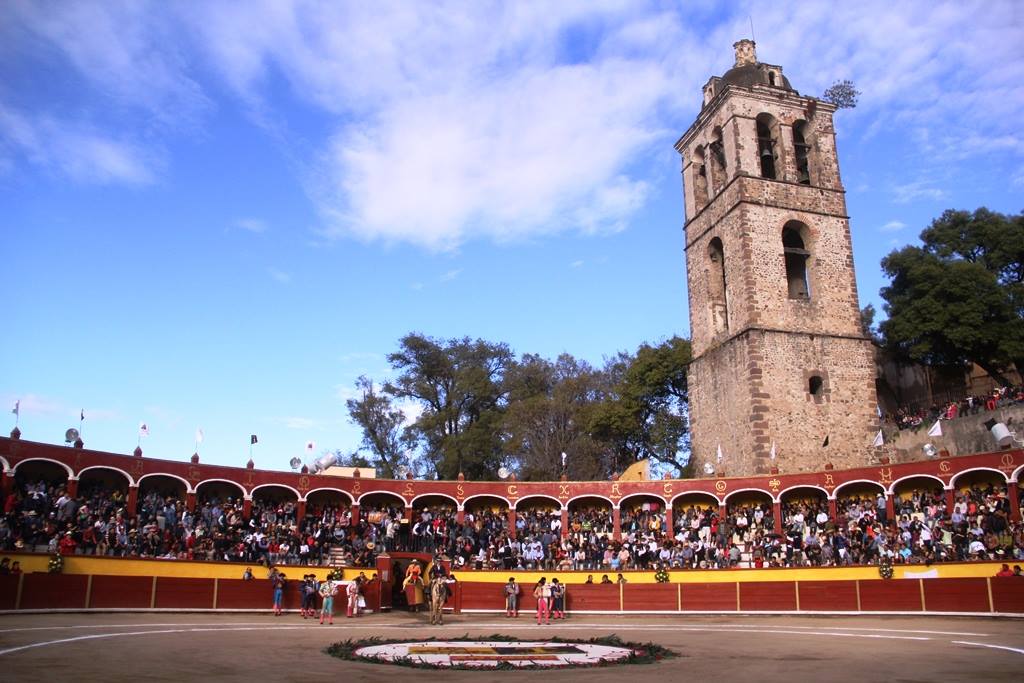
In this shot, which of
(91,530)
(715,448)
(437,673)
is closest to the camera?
(437,673)

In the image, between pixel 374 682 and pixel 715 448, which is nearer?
pixel 374 682

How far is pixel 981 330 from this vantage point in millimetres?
34750

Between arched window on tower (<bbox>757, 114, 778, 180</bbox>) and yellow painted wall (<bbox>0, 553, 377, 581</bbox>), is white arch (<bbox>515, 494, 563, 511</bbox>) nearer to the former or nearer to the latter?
yellow painted wall (<bbox>0, 553, 377, 581</bbox>)

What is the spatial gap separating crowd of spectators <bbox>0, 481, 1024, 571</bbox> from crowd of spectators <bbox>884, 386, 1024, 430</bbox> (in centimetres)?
636

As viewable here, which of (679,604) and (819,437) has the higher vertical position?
(819,437)

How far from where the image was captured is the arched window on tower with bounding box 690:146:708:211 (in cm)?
3803

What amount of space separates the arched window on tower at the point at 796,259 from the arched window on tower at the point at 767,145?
2.50 meters

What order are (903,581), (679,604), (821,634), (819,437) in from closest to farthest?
(821,634), (903,581), (679,604), (819,437)

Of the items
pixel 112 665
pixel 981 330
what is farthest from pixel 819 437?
pixel 112 665

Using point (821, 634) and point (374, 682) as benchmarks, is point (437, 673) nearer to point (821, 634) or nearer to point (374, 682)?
point (374, 682)

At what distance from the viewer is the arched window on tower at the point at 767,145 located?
119ft

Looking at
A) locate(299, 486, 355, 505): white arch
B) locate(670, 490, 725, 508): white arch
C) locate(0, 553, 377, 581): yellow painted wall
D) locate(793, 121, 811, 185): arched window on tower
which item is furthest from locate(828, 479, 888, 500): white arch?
locate(299, 486, 355, 505): white arch

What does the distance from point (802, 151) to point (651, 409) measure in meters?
14.6

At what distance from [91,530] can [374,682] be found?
1641 cm
